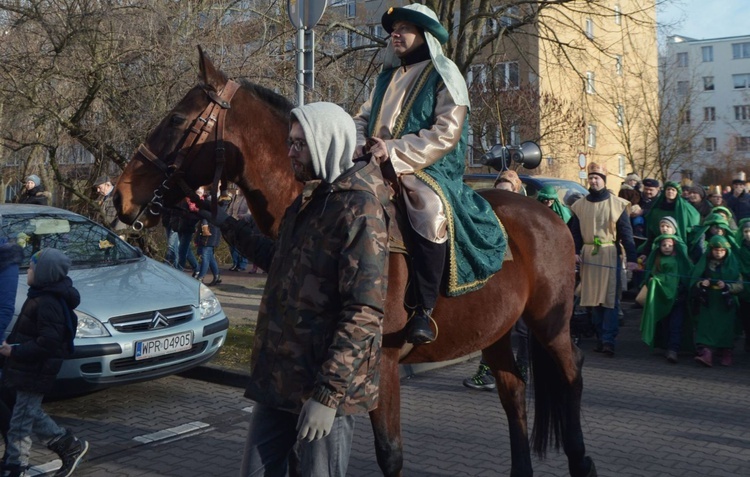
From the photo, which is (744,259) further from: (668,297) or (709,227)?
(668,297)

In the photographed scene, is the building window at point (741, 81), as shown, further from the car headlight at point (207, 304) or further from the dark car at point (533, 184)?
the car headlight at point (207, 304)


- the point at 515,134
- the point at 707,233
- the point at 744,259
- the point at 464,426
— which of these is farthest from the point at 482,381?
the point at 515,134

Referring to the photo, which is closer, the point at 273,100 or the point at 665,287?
the point at 273,100

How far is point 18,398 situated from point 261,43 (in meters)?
8.84

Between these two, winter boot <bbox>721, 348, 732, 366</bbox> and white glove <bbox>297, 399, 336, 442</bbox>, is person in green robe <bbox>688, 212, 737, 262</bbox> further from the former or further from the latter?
white glove <bbox>297, 399, 336, 442</bbox>

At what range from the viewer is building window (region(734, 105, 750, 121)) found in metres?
72.4

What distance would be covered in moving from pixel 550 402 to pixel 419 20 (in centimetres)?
266

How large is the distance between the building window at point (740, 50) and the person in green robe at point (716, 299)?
78.2 metres

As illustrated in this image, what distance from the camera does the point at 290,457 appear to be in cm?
333

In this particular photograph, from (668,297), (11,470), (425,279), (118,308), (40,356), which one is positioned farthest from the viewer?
(668,297)

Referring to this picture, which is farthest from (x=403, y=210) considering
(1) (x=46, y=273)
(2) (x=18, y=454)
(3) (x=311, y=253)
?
(2) (x=18, y=454)

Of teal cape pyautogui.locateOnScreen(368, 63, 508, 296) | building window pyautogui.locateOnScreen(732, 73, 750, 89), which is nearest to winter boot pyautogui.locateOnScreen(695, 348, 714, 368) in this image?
teal cape pyautogui.locateOnScreen(368, 63, 508, 296)

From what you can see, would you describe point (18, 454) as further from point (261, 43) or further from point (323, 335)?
point (261, 43)

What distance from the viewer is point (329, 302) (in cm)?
303
